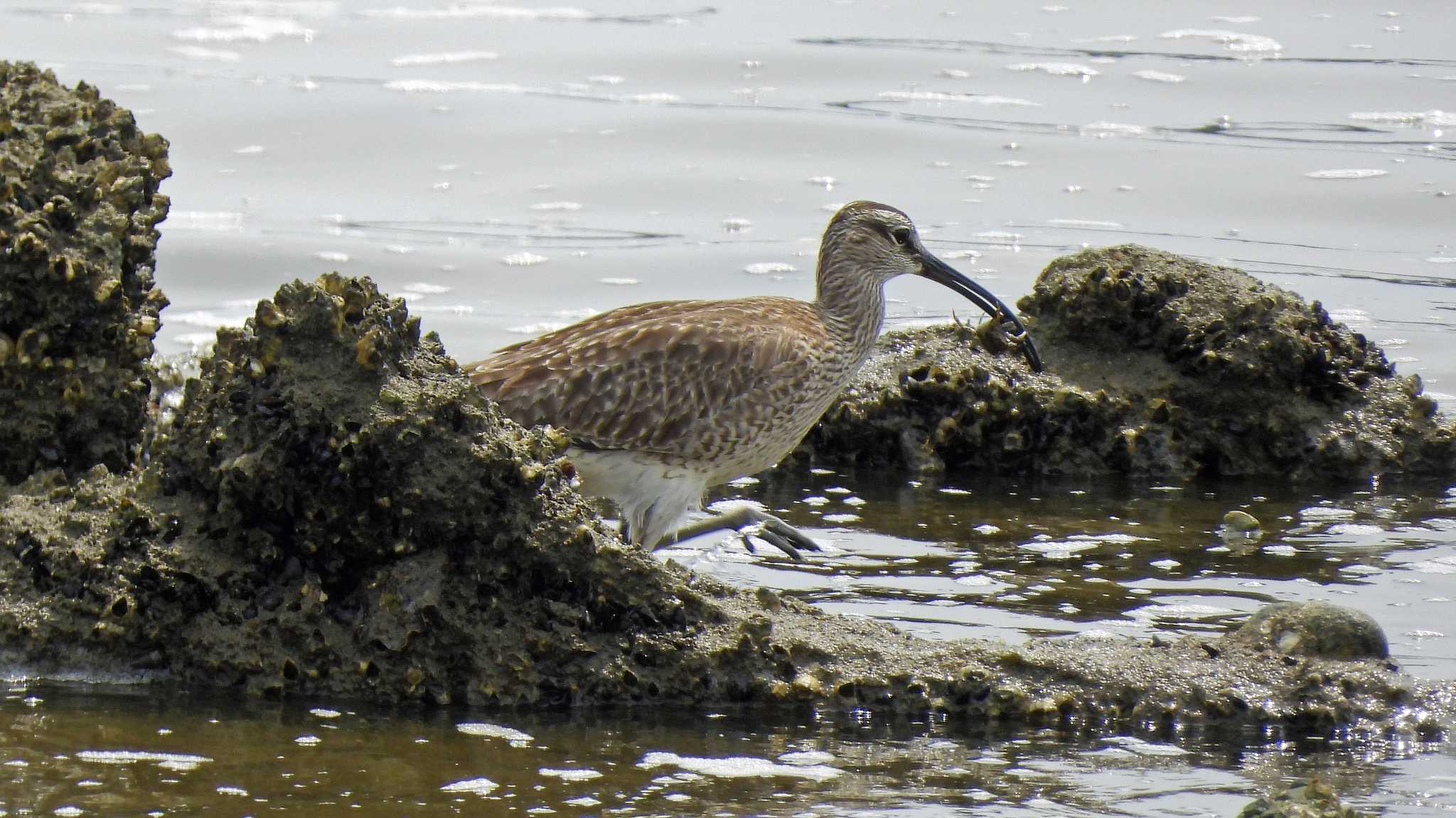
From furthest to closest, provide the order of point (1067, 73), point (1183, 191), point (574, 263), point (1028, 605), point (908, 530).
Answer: point (1067, 73)
point (1183, 191)
point (574, 263)
point (908, 530)
point (1028, 605)

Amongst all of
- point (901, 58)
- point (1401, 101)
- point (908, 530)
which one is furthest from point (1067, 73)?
point (908, 530)

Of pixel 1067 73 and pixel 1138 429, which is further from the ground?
pixel 1067 73

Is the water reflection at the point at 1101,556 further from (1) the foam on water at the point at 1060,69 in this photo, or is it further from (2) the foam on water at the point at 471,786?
(1) the foam on water at the point at 1060,69

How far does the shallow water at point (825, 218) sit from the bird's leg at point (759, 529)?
0.08 m

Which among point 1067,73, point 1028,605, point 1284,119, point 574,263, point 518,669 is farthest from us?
point 1067,73

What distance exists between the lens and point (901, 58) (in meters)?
18.9

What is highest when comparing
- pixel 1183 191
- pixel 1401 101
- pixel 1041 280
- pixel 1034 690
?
pixel 1401 101

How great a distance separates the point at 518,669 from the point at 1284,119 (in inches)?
492

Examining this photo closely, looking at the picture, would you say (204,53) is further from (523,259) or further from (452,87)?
(523,259)

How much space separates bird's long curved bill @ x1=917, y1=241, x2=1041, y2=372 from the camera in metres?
8.80

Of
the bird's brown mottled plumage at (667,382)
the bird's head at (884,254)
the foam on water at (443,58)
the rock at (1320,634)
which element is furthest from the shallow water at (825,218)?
the bird's head at (884,254)

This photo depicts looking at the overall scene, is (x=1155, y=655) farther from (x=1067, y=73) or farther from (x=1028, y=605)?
(x=1067, y=73)

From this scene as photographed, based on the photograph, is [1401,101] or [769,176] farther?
[1401,101]

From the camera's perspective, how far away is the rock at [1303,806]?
4.27 m
